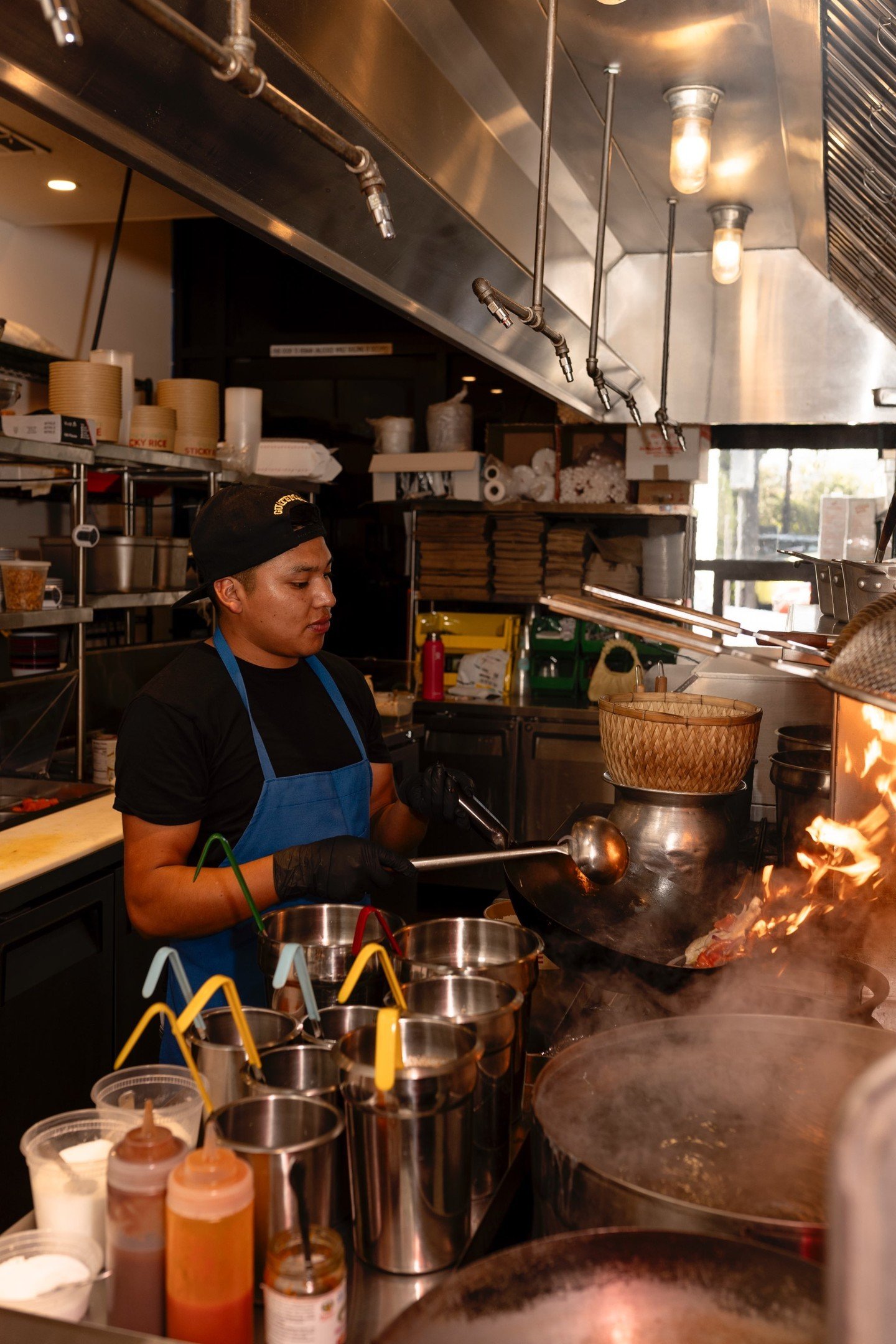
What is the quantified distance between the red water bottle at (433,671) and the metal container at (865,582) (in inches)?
129

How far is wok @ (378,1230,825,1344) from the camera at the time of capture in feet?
2.57

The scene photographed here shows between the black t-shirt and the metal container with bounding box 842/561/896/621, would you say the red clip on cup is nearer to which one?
the black t-shirt

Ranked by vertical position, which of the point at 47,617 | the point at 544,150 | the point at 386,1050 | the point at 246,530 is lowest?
the point at 386,1050

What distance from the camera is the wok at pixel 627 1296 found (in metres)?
0.78

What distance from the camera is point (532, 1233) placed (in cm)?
118

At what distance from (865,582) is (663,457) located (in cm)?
342

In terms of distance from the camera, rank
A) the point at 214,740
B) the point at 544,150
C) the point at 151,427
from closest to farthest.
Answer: the point at 544,150
the point at 214,740
the point at 151,427

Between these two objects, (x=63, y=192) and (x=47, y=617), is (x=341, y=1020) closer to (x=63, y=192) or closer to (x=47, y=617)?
(x=47, y=617)

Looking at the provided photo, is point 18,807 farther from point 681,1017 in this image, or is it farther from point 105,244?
point 105,244

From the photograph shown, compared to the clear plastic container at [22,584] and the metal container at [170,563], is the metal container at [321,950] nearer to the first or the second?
the clear plastic container at [22,584]

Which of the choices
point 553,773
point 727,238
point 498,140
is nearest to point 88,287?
point 727,238

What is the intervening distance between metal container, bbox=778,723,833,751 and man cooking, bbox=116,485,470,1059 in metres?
1.01

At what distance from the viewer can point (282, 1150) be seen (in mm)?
909

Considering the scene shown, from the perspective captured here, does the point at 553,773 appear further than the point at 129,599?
Yes
